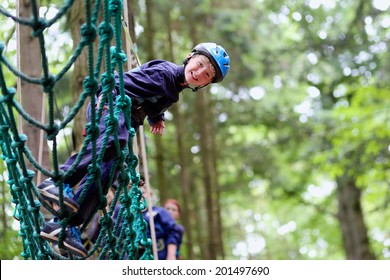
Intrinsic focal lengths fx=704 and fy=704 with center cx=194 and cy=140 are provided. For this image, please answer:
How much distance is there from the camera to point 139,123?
3.45m

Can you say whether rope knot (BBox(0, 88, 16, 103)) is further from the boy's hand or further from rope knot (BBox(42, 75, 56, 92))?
the boy's hand

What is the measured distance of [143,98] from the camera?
10.8ft

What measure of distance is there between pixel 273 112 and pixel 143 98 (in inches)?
Answer: 330

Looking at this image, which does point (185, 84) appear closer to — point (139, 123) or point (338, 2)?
point (139, 123)

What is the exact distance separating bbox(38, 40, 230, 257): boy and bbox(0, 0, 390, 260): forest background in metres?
4.92

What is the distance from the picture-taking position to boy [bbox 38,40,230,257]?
2.97m

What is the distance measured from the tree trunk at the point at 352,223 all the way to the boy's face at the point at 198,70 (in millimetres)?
9155

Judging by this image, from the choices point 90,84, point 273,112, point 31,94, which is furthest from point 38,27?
point 273,112

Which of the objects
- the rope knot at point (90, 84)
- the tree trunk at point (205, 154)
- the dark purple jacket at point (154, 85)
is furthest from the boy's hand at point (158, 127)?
the tree trunk at point (205, 154)

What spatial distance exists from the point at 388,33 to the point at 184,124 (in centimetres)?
343

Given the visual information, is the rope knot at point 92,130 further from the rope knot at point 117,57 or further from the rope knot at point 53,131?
the rope knot at point 117,57

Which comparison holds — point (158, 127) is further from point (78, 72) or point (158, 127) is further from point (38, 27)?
point (78, 72)

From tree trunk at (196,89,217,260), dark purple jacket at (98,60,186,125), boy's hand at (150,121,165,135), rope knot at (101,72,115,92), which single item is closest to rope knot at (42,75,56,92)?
rope knot at (101,72,115,92)

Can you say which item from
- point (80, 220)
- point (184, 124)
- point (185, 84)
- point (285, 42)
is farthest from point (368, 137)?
point (80, 220)
